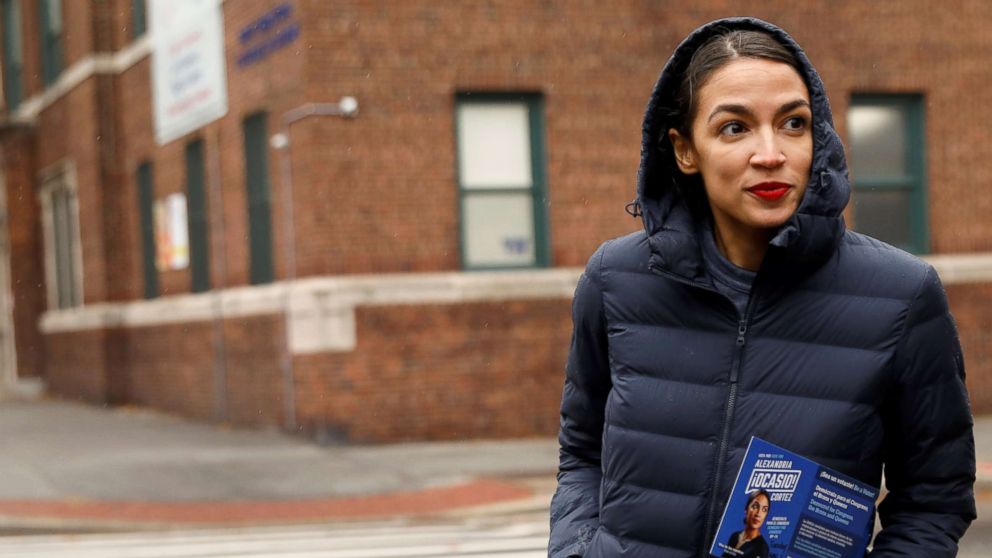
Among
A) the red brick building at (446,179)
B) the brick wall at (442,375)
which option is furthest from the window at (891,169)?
the brick wall at (442,375)

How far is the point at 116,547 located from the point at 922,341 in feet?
26.9

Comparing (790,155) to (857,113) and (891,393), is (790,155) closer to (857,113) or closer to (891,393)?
(891,393)

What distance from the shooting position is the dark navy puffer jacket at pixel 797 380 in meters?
2.42

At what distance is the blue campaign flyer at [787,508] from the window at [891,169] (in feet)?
49.7

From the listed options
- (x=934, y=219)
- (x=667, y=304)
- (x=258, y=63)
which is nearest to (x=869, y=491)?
(x=667, y=304)

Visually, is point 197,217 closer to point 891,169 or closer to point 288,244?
point 288,244

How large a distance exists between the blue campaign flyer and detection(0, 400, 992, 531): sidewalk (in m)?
8.65

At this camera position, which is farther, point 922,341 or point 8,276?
point 8,276

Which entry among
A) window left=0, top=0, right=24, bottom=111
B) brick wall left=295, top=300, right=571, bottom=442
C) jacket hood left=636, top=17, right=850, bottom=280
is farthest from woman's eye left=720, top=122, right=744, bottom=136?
window left=0, top=0, right=24, bottom=111

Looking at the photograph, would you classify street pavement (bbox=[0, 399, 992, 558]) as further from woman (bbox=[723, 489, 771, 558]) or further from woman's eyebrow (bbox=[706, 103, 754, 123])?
woman's eyebrow (bbox=[706, 103, 754, 123])

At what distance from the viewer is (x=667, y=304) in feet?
8.50

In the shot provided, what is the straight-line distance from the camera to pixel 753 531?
7.90ft

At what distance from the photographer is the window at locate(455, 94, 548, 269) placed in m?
15.6

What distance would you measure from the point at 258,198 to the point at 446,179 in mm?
2642
